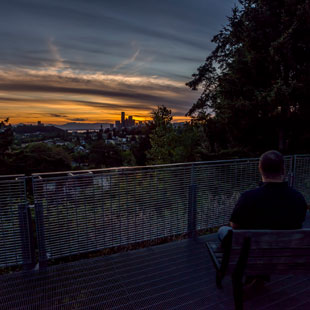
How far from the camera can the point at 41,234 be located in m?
3.09

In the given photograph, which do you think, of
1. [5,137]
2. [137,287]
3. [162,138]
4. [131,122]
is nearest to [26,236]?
[137,287]

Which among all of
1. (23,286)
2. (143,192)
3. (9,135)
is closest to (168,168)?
(143,192)

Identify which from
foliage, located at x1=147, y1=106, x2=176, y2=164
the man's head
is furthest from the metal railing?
foliage, located at x1=147, y1=106, x2=176, y2=164

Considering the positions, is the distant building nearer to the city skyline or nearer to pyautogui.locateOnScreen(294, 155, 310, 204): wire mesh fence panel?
the city skyline

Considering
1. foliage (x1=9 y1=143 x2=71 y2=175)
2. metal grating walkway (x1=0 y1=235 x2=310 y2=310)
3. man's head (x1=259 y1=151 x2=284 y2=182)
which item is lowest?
foliage (x1=9 y1=143 x2=71 y2=175)

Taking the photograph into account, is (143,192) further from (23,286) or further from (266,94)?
(266,94)

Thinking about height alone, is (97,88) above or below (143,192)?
above

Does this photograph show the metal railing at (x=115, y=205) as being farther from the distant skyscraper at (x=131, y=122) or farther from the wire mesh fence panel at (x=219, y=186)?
the distant skyscraper at (x=131, y=122)

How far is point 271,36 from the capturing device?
8.88 m

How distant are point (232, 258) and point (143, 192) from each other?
1856 millimetres

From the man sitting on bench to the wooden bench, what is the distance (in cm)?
15

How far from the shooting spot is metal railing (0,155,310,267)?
3.00 metres

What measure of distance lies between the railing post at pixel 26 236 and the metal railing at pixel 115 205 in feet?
0.04

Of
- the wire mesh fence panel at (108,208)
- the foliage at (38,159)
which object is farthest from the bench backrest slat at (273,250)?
the foliage at (38,159)
